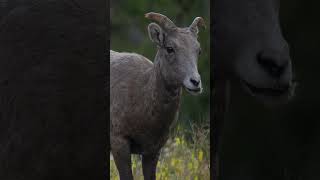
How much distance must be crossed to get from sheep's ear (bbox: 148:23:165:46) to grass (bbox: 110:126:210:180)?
33.6 inches

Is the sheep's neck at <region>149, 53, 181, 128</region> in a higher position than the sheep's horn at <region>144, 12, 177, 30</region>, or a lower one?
lower

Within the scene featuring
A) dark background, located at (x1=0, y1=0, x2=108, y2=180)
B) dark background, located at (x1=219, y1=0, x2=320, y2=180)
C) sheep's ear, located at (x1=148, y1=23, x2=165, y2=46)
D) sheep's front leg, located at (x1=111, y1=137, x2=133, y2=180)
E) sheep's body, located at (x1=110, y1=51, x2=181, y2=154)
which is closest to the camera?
dark background, located at (x1=0, y1=0, x2=108, y2=180)

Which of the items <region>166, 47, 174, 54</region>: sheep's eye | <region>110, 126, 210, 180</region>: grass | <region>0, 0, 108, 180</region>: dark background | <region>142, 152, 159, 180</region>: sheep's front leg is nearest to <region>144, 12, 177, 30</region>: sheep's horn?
<region>166, 47, 174, 54</region>: sheep's eye

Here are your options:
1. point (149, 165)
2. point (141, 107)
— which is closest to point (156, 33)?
point (141, 107)

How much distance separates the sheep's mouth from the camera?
3861 mm

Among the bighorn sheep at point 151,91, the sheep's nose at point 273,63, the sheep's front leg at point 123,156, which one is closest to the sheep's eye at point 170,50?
the bighorn sheep at point 151,91

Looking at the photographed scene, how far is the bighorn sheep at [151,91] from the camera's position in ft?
15.3

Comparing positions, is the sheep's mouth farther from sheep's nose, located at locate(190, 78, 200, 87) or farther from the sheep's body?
the sheep's body

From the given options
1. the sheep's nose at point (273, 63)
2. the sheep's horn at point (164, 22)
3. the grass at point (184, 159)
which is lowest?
the grass at point (184, 159)

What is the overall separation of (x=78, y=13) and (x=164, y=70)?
1.24m

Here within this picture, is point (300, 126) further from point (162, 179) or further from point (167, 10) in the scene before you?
point (167, 10)

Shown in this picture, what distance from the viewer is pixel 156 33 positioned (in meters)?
4.82

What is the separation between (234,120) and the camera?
4.01 m

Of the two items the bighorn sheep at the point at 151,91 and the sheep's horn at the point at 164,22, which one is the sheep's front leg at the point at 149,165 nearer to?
the bighorn sheep at the point at 151,91
